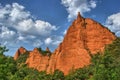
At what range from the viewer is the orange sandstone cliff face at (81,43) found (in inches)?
4887

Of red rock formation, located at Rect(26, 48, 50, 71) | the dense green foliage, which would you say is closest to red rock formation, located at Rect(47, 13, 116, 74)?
the dense green foliage

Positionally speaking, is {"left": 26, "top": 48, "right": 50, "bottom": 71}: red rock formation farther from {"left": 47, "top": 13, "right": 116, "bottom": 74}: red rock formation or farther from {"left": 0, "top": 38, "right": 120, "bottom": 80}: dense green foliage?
{"left": 0, "top": 38, "right": 120, "bottom": 80}: dense green foliage

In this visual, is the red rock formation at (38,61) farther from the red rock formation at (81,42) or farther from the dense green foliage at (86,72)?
the dense green foliage at (86,72)

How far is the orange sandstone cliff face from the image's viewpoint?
124125 mm

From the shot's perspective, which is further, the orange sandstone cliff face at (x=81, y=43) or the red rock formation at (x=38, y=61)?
the red rock formation at (x=38, y=61)

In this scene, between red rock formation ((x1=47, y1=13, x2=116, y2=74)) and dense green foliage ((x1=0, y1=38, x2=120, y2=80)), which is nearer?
dense green foliage ((x1=0, y1=38, x2=120, y2=80))

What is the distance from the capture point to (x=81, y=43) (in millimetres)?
126500

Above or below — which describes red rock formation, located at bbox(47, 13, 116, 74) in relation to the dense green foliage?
above

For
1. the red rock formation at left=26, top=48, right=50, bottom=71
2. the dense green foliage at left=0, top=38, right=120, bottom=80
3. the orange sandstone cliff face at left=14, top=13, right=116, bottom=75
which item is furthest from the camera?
the red rock formation at left=26, top=48, right=50, bottom=71

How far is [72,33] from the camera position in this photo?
12888 centimetres

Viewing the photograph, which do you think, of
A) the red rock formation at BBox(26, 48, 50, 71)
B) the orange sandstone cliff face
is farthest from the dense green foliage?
the red rock formation at BBox(26, 48, 50, 71)

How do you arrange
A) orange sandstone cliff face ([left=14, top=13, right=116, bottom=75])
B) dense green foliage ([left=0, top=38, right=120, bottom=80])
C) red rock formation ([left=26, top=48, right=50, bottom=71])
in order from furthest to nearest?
red rock formation ([left=26, top=48, right=50, bottom=71]) → orange sandstone cliff face ([left=14, top=13, right=116, bottom=75]) → dense green foliage ([left=0, top=38, right=120, bottom=80])

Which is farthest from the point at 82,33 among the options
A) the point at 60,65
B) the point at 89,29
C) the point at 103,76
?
the point at 103,76

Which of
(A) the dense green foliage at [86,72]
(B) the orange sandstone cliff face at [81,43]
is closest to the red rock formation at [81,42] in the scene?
(B) the orange sandstone cliff face at [81,43]
